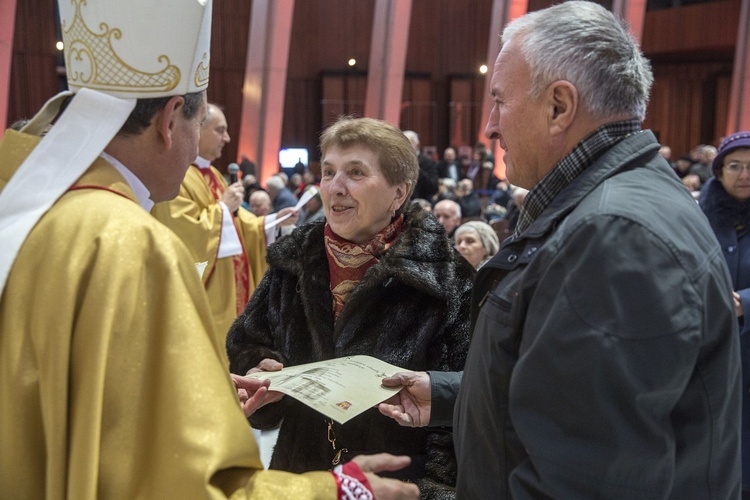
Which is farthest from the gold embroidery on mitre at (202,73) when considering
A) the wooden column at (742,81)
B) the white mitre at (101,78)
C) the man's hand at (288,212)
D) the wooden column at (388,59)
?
the wooden column at (742,81)

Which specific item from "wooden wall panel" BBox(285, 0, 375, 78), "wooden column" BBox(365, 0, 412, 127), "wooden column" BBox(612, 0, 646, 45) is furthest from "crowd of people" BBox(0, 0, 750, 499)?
"wooden wall panel" BBox(285, 0, 375, 78)

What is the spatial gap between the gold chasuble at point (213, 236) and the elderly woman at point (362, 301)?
2378 millimetres

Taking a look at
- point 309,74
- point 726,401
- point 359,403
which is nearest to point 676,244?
point 726,401

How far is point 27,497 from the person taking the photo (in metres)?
1.22

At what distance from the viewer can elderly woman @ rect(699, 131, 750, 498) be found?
3.04 m

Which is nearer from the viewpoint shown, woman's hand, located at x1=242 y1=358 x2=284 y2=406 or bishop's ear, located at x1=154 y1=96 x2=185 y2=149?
bishop's ear, located at x1=154 y1=96 x2=185 y2=149

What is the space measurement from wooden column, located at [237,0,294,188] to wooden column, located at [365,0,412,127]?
193cm

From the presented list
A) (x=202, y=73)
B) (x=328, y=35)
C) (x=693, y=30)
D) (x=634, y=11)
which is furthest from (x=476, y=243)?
(x=693, y=30)

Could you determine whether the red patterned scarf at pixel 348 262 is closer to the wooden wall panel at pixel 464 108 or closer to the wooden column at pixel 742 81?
A: the wooden column at pixel 742 81

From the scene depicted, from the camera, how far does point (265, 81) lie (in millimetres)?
13297

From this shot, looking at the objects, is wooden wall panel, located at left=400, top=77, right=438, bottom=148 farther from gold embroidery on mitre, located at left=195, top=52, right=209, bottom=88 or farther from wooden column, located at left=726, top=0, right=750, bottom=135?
gold embroidery on mitre, located at left=195, top=52, right=209, bottom=88

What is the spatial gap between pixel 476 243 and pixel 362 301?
2.70 meters

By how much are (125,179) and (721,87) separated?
807 inches

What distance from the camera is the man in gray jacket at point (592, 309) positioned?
1.20m
